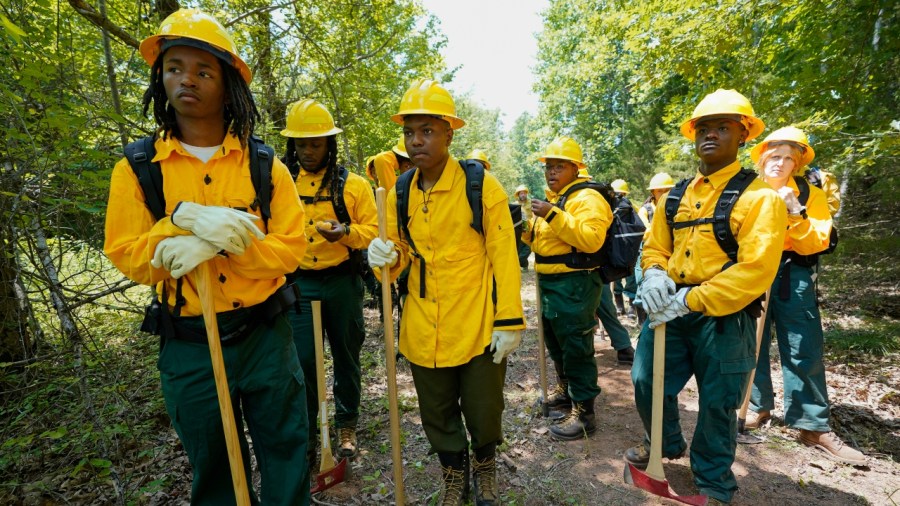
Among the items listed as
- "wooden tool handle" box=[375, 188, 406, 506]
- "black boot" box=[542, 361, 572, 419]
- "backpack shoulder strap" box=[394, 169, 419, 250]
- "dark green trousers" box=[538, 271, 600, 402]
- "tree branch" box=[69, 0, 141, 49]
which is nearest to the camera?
"wooden tool handle" box=[375, 188, 406, 506]

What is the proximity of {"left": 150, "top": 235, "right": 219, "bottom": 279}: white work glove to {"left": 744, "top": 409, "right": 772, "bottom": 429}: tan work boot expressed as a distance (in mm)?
4875

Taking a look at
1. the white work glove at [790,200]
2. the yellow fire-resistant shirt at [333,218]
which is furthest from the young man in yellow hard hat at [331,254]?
the white work glove at [790,200]

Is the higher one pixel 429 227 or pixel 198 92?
pixel 198 92

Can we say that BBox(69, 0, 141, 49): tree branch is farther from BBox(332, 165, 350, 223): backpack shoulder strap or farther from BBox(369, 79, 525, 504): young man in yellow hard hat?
BBox(369, 79, 525, 504): young man in yellow hard hat

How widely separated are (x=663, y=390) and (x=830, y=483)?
181 cm

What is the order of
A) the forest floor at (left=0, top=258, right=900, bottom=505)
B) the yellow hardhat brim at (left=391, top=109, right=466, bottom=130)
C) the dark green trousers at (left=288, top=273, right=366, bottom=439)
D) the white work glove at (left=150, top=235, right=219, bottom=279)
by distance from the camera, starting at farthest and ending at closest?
1. the dark green trousers at (left=288, top=273, right=366, bottom=439)
2. the forest floor at (left=0, top=258, right=900, bottom=505)
3. the yellow hardhat brim at (left=391, top=109, right=466, bottom=130)
4. the white work glove at (left=150, top=235, right=219, bottom=279)

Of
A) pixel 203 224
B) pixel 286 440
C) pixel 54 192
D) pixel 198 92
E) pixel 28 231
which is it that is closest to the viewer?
pixel 203 224

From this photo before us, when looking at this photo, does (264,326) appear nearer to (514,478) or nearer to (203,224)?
(203,224)

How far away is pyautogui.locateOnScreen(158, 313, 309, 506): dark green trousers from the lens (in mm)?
2041

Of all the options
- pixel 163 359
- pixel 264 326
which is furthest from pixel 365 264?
pixel 163 359

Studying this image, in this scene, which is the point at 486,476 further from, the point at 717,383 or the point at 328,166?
the point at 328,166

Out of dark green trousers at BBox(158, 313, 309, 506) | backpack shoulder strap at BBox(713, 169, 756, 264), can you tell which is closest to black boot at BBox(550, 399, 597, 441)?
backpack shoulder strap at BBox(713, 169, 756, 264)

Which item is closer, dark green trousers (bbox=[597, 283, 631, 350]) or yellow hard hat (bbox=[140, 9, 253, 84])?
yellow hard hat (bbox=[140, 9, 253, 84])

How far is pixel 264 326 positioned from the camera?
2.23 metres
